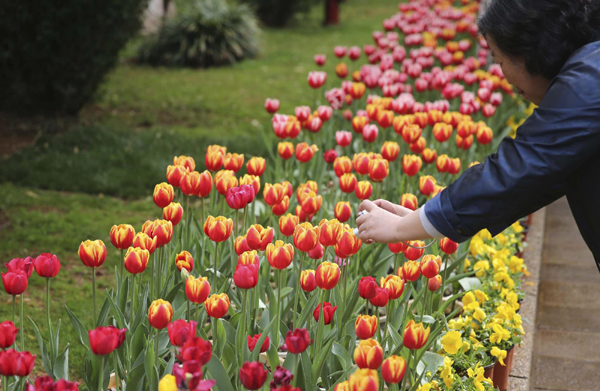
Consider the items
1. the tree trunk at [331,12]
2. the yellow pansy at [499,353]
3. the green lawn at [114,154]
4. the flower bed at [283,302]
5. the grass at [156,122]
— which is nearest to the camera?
the flower bed at [283,302]

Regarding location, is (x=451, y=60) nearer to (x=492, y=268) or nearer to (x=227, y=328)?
(x=492, y=268)

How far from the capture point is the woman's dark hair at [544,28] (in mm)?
1734

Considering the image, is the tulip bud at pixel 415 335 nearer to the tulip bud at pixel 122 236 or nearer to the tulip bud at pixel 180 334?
the tulip bud at pixel 180 334

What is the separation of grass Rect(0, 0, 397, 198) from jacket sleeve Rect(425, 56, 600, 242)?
Result: 4152 mm

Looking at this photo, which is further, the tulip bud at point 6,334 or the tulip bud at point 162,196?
the tulip bud at point 162,196

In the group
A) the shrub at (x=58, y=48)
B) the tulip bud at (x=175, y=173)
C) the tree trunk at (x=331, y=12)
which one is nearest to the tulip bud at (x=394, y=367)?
the tulip bud at (x=175, y=173)

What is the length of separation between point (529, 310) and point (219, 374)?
82.4 inches

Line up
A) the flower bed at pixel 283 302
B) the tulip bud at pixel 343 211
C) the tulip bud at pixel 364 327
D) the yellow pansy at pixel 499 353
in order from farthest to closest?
the tulip bud at pixel 343 211 < the yellow pansy at pixel 499 353 < the tulip bud at pixel 364 327 < the flower bed at pixel 283 302

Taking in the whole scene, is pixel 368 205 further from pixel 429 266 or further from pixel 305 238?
pixel 429 266

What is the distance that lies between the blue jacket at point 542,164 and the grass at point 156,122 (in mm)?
4144

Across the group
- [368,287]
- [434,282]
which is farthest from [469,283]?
[368,287]

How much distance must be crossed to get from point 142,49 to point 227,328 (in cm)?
1013

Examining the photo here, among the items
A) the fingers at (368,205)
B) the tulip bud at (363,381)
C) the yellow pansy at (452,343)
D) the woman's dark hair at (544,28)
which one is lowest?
the yellow pansy at (452,343)

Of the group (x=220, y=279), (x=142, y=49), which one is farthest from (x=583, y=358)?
(x=142, y=49)
